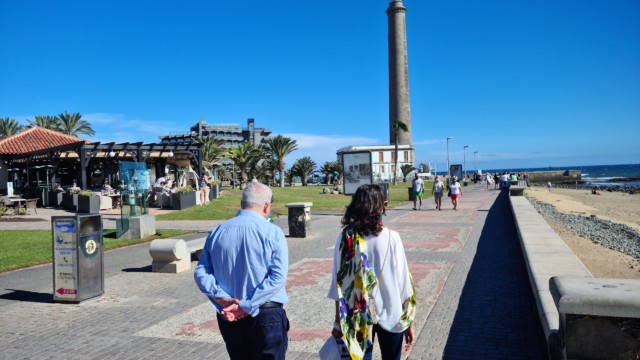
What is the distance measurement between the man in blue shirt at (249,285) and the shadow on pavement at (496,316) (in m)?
2.27

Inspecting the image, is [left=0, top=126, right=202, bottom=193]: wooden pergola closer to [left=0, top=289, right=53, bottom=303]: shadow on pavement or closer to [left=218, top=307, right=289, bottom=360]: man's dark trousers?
[left=0, top=289, right=53, bottom=303]: shadow on pavement

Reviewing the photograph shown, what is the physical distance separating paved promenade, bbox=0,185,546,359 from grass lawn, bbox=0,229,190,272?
2.31ft

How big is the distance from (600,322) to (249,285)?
7.50ft

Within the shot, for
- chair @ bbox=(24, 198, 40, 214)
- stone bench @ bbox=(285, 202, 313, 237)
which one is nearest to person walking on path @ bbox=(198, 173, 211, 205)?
chair @ bbox=(24, 198, 40, 214)

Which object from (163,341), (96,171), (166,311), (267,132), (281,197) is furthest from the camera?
(267,132)

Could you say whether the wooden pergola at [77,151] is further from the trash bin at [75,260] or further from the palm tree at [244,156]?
the trash bin at [75,260]

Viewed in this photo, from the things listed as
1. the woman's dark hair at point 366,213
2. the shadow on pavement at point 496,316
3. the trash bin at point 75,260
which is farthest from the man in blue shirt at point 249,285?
the trash bin at point 75,260

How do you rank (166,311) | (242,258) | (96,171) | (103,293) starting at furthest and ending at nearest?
(96,171) < (103,293) < (166,311) < (242,258)

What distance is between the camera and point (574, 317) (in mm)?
3088

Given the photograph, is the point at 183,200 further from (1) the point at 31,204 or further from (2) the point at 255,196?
(2) the point at 255,196

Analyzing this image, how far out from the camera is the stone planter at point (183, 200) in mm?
22062

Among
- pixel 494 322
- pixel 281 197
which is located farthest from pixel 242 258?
pixel 281 197

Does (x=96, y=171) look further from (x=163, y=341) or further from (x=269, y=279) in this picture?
(x=269, y=279)

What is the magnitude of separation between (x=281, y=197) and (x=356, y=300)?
2680 cm
